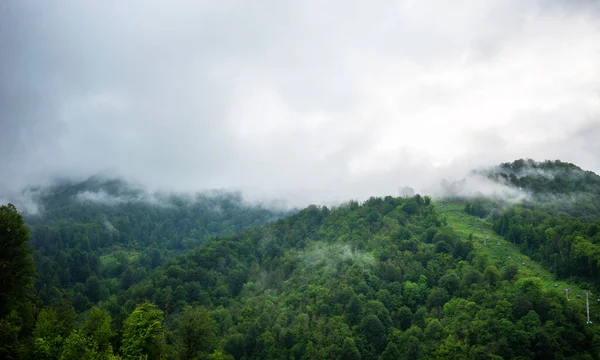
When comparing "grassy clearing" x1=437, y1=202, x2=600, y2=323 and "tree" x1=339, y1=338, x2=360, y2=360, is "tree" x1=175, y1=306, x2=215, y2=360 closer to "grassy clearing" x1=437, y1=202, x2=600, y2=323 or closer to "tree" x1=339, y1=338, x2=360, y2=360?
"tree" x1=339, y1=338, x2=360, y2=360

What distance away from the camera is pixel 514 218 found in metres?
166

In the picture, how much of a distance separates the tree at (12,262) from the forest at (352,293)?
0.17 m

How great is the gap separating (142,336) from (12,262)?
21228 millimetres

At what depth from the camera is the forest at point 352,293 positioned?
63875 mm

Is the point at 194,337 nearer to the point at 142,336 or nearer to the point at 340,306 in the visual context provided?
the point at 142,336

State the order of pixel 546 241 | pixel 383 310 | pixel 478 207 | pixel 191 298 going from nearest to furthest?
pixel 383 310
pixel 546 241
pixel 191 298
pixel 478 207

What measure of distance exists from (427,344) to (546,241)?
225 ft

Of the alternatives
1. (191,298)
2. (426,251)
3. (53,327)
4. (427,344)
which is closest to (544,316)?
(427,344)

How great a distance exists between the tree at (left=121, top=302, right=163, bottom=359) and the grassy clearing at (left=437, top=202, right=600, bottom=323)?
314 feet

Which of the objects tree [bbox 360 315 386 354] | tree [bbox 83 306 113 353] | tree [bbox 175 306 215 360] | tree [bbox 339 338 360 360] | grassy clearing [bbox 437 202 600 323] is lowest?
tree [bbox 339 338 360 360]

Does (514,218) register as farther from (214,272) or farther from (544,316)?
(214,272)

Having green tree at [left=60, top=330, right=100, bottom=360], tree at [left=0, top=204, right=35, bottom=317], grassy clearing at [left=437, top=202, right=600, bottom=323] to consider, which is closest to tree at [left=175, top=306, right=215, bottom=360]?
green tree at [left=60, top=330, right=100, bottom=360]

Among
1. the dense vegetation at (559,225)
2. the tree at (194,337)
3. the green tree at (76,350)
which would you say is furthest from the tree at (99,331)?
the dense vegetation at (559,225)

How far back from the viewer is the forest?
210 ft
